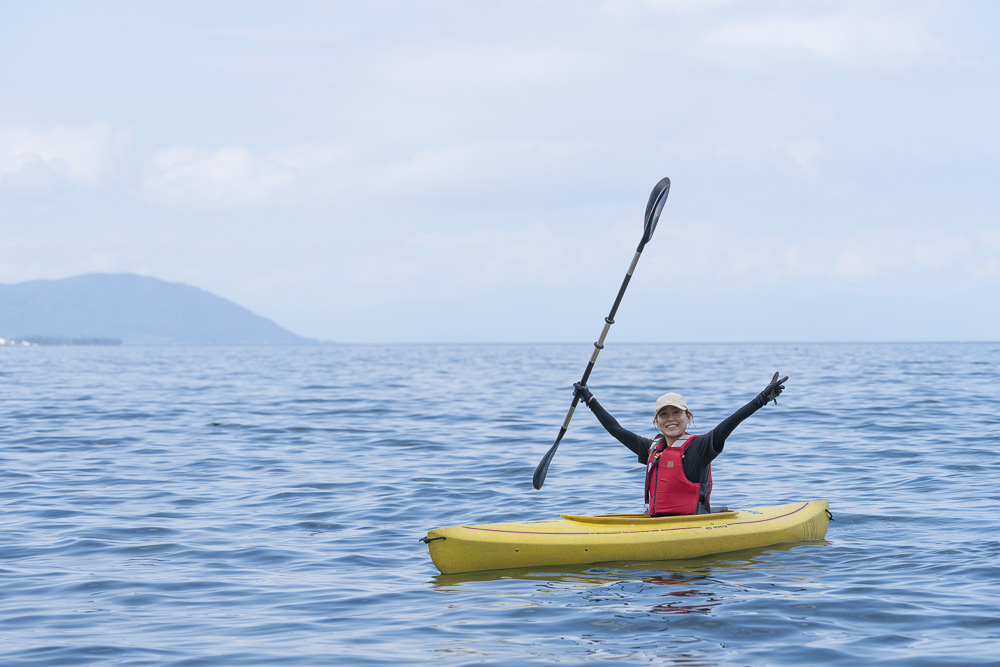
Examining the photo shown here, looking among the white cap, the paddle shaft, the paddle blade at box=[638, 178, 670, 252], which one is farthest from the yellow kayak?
the paddle blade at box=[638, 178, 670, 252]

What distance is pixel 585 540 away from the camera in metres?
7.25

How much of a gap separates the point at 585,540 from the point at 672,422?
1158 mm

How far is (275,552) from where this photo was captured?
8039mm

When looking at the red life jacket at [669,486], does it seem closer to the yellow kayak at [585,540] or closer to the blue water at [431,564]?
the yellow kayak at [585,540]

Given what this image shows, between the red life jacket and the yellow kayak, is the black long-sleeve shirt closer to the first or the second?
the red life jacket

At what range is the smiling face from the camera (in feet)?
24.8

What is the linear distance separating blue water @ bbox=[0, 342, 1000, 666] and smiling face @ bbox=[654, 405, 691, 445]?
979 millimetres

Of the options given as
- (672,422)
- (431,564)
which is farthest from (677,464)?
(431,564)

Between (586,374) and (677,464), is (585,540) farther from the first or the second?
(586,374)

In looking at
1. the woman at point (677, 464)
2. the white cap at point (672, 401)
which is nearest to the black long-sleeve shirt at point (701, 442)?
the woman at point (677, 464)

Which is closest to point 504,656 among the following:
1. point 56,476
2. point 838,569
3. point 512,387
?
point 838,569

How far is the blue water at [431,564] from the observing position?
556 centimetres

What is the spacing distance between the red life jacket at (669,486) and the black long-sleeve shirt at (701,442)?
2.4 inches

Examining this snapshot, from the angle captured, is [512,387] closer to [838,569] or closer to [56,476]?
[56,476]
